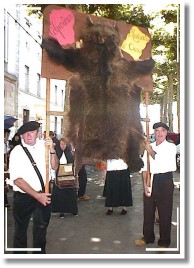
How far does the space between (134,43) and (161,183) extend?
1.48m

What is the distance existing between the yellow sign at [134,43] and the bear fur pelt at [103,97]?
3.3 inches

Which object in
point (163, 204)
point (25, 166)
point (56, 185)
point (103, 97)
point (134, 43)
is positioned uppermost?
point (134, 43)

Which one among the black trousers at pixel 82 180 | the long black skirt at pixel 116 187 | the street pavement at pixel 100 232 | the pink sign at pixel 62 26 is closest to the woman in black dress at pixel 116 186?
the long black skirt at pixel 116 187

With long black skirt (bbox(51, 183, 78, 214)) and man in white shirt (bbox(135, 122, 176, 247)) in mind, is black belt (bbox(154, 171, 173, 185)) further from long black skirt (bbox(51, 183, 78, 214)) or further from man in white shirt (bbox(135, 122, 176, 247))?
long black skirt (bbox(51, 183, 78, 214))

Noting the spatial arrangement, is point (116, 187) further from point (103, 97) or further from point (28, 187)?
point (28, 187)

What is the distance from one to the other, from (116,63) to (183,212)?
1.66 m

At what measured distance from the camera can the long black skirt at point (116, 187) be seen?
175 inches

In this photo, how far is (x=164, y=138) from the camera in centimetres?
356

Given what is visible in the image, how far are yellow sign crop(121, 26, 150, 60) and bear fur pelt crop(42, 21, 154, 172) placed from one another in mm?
85

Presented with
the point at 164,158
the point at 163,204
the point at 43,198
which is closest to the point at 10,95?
the point at 43,198

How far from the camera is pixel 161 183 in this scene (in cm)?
354

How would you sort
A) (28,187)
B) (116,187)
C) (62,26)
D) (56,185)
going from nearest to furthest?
(28,187) < (62,26) < (56,185) < (116,187)

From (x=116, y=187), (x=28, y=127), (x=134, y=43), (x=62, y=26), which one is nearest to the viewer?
(x=28, y=127)
